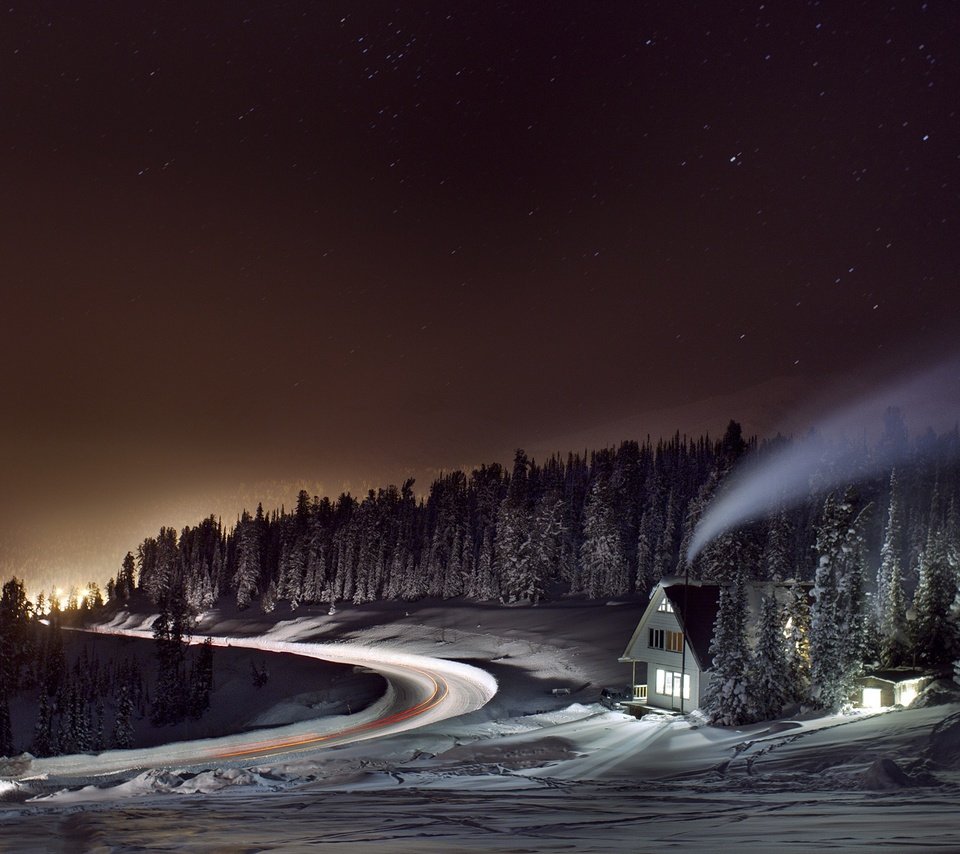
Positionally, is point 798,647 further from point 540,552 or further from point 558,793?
point 540,552

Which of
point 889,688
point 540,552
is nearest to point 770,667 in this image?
point 889,688

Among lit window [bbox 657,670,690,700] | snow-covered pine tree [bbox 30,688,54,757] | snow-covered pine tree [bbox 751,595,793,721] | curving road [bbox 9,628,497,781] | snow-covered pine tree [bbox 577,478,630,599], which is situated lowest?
snow-covered pine tree [bbox 30,688,54,757]

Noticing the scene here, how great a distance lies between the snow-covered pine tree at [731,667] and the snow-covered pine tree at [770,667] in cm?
51

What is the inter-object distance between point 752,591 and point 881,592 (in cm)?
795

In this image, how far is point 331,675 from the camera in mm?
75625

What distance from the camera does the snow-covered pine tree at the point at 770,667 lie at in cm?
3766

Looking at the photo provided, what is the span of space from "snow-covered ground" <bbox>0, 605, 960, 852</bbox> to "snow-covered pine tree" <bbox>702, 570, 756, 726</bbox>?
4.40ft

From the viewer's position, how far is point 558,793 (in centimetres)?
2222

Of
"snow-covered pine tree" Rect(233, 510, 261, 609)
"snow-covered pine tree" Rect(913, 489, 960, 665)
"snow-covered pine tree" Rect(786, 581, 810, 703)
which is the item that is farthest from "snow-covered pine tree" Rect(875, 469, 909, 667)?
"snow-covered pine tree" Rect(233, 510, 261, 609)

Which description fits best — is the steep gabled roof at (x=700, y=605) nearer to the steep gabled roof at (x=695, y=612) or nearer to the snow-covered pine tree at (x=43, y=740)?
the steep gabled roof at (x=695, y=612)

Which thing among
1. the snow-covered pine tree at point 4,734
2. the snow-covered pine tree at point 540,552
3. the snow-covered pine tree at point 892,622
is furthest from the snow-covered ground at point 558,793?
the snow-covered pine tree at point 540,552

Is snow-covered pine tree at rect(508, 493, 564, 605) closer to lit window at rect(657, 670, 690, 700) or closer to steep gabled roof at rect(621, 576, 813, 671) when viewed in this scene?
lit window at rect(657, 670, 690, 700)

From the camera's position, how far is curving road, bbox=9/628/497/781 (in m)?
41.4

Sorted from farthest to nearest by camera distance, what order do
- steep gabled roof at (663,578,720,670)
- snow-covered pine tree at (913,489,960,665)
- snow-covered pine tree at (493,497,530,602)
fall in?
snow-covered pine tree at (493,497,530,602) < snow-covered pine tree at (913,489,960,665) < steep gabled roof at (663,578,720,670)
